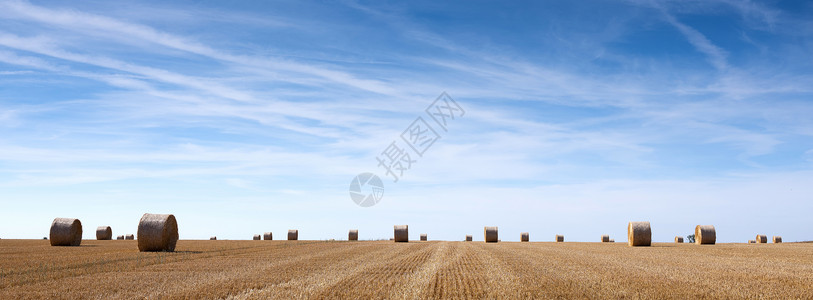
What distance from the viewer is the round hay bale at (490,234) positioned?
1694 inches

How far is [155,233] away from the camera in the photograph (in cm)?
2450

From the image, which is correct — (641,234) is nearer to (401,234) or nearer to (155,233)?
(401,234)

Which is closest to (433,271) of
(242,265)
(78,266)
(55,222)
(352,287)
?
(352,287)

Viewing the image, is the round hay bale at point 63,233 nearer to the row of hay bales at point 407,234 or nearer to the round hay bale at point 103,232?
the round hay bale at point 103,232

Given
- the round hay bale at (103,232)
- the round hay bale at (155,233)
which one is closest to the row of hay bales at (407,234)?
the round hay bale at (155,233)

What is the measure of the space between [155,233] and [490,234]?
24.7 m

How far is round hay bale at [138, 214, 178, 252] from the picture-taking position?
80.3ft

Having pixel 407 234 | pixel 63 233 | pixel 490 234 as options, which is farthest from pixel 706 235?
pixel 63 233

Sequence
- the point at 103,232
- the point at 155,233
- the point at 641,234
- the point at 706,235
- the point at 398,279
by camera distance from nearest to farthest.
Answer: the point at 398,279 → the point at 155,233 → the point at 641,234 → the point at 706,235 → the point at 103,232

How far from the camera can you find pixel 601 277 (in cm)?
1327

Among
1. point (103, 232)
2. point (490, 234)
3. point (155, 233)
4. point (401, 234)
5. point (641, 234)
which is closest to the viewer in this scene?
point (155, 233)

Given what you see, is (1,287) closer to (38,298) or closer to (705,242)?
(38,298)

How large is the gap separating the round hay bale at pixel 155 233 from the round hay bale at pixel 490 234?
23600mm

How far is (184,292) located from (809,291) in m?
11.3
